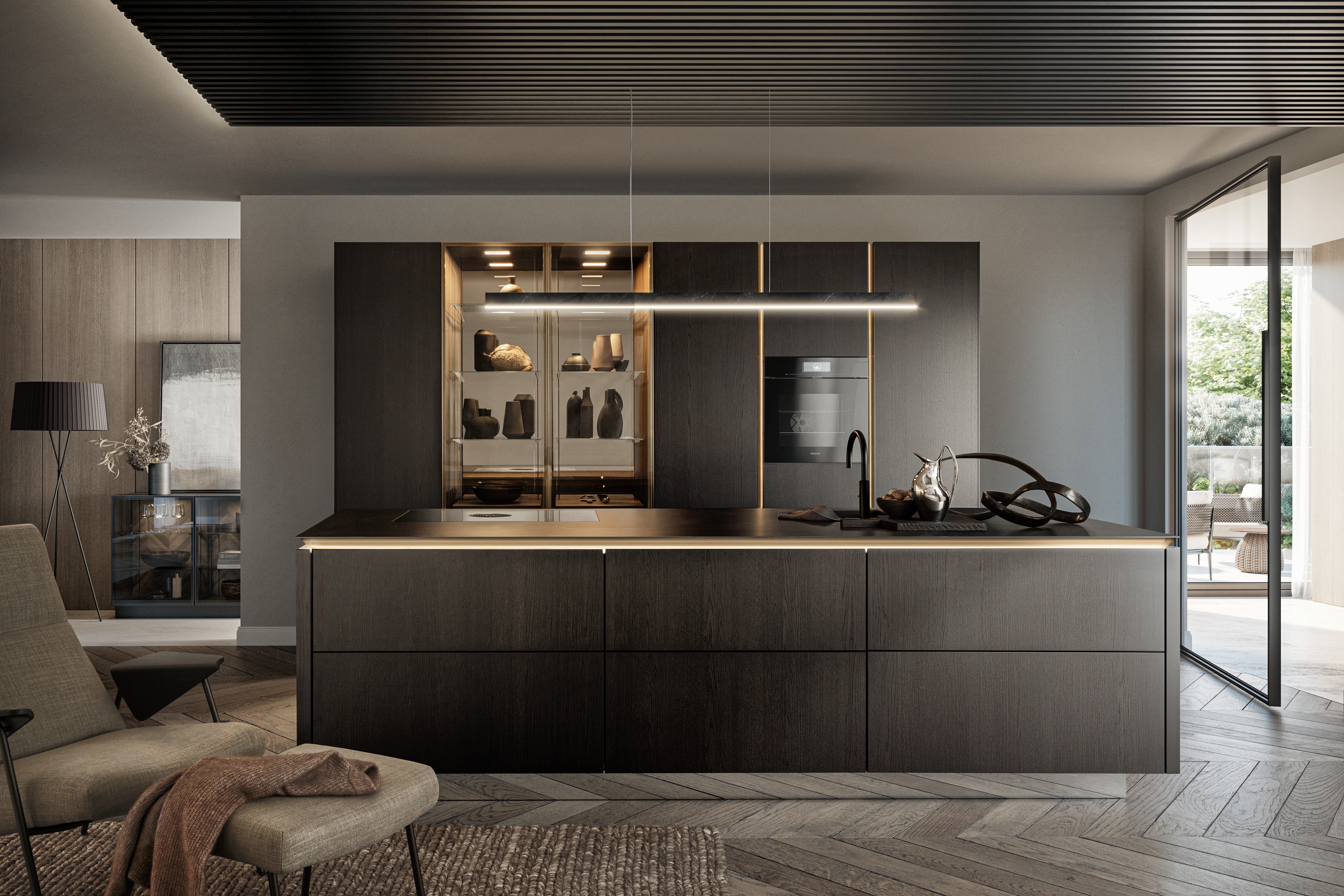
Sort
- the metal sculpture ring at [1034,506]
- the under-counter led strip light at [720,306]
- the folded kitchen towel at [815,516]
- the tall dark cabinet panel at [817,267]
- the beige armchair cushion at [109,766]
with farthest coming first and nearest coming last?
the tall dark cabinet panel at [817,267] < the under-counter led strip light at [720,306] < the folded kitchen towel at [815,516] < the metal sculpture ring at [1034,506] < the beige armchair cushion at [109,766]

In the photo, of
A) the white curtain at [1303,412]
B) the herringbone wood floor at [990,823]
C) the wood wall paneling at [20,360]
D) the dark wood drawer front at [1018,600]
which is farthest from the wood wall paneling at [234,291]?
the white curtain at [1303,412]

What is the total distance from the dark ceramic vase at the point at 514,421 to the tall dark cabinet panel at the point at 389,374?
1.14 ft

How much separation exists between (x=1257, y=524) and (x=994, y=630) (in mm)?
2134

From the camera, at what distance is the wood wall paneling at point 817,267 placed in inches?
182

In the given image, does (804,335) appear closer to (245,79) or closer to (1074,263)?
(1074,263)

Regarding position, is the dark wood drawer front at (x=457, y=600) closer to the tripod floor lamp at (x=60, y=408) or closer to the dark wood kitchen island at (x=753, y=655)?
the dark wood kitchen island at (x=753, y=655)

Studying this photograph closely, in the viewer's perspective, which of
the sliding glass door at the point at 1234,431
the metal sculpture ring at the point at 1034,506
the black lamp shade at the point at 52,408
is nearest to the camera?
the metal sculpture ring at the point at 1034,506

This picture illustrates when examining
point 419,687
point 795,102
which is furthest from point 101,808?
point 795,102

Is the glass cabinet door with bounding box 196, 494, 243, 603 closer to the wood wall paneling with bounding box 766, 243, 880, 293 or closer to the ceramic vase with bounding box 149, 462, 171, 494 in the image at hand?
the ceramic vase with bounding box 149, 462, 171, 494

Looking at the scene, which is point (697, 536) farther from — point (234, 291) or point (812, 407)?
point (234, 291)

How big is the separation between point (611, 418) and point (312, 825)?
10.2ft

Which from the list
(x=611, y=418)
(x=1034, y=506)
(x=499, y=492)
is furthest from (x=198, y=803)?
(x=611, y=418)

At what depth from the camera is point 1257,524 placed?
4.09 meters

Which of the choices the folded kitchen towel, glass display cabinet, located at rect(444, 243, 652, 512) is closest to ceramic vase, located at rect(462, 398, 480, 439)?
glass display cabinet, located at rect(444, 243, 652, 512)
